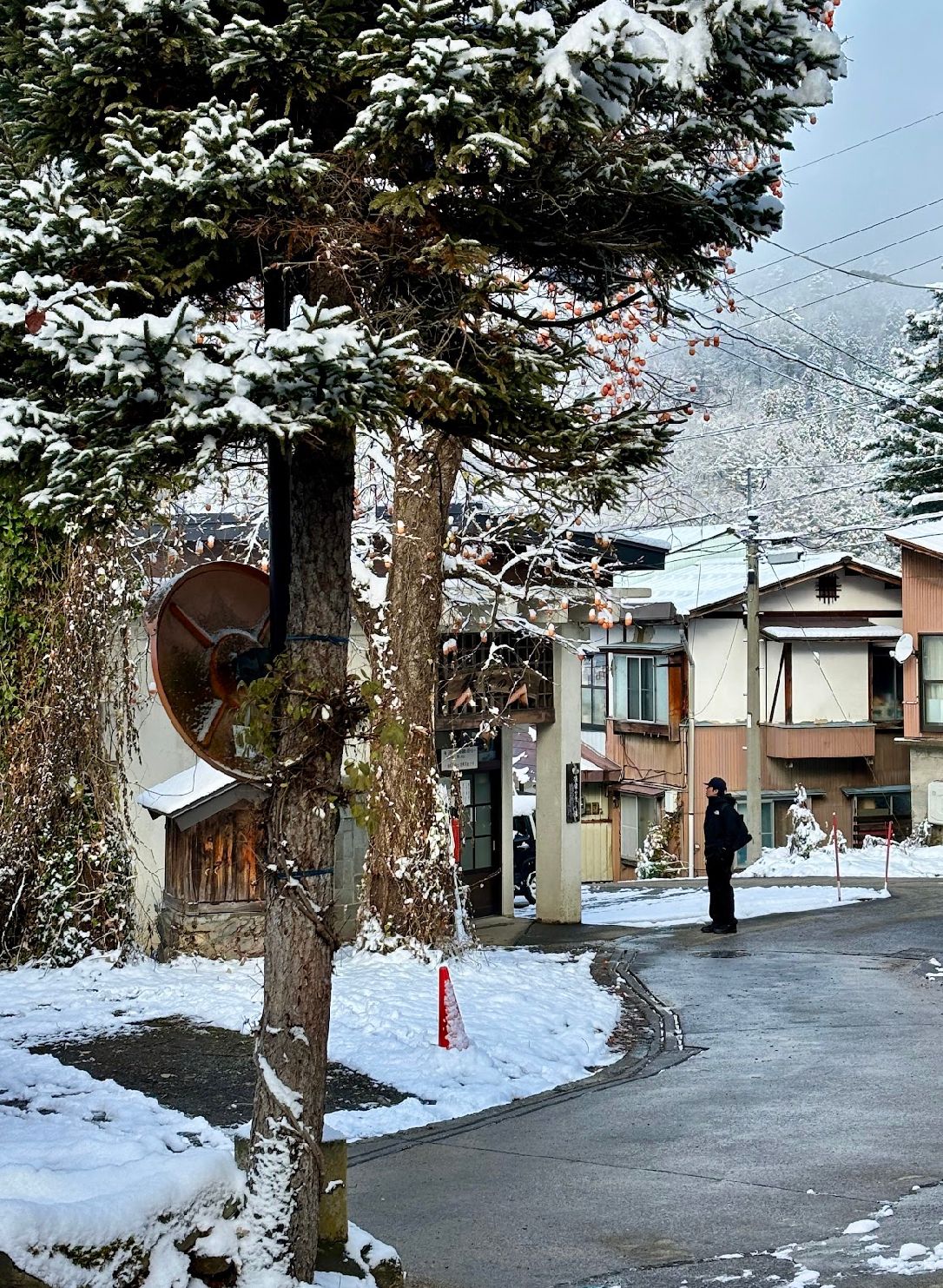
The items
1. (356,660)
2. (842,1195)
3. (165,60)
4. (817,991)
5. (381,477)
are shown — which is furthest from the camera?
(381,477)

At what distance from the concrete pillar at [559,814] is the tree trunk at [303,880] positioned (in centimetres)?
1514

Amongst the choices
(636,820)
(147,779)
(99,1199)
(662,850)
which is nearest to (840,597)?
(662,850)

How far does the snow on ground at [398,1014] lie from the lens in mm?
10641

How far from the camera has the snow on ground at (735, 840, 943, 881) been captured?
27.9 meters

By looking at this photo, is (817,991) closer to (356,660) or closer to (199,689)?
(356,660)

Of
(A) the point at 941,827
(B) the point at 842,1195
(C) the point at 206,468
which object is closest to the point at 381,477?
(B) the point at 842,1195

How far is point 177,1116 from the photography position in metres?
9.18

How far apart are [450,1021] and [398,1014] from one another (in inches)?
43.1

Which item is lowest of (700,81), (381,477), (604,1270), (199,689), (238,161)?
(604,1270)

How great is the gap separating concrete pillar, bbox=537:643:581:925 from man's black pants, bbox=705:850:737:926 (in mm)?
2704

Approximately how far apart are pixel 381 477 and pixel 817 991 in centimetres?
825

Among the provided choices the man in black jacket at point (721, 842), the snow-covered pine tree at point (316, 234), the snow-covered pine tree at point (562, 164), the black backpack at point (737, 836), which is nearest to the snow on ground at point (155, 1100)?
the snow-covered pine tree at point (316, 234)

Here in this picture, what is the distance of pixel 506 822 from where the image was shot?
2111 centimetres

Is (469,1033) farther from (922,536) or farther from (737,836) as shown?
(922,536)
